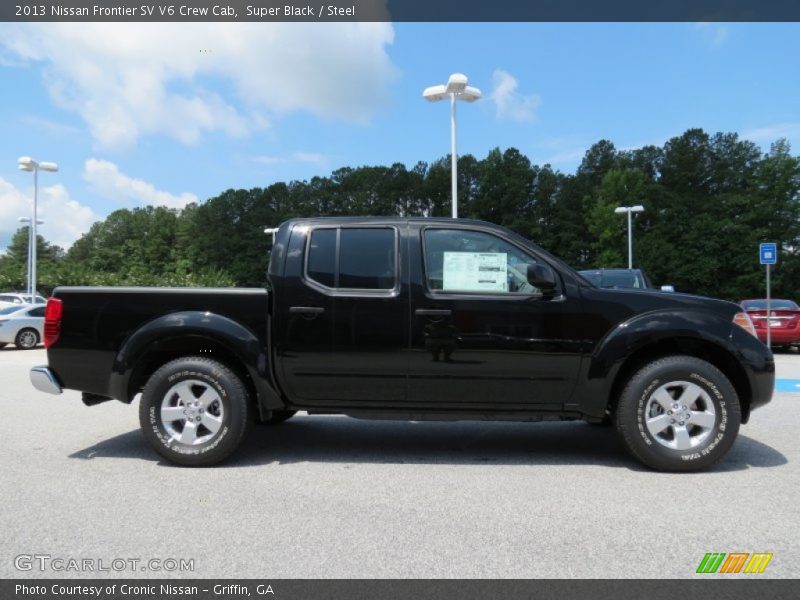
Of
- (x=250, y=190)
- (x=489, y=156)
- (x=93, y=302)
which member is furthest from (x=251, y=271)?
(x=93, y=302)

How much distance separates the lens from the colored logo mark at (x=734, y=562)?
9.57 feet

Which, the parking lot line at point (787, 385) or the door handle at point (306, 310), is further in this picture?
the parking lot line at point (787, 385)

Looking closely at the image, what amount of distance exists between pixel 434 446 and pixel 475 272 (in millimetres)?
1702

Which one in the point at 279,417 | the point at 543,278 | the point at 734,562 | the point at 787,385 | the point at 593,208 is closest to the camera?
the point at 734,562

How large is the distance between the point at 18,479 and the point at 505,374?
Answer: 12.0ft

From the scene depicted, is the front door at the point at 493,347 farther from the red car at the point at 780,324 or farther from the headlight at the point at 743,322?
the red car at the point at 780,324

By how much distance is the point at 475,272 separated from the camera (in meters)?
4.70

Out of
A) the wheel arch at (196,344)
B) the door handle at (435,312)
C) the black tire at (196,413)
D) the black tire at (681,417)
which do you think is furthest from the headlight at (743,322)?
the black tire at (196,413)

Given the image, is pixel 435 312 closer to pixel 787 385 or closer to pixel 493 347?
pixel 493 347

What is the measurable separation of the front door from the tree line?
127ft

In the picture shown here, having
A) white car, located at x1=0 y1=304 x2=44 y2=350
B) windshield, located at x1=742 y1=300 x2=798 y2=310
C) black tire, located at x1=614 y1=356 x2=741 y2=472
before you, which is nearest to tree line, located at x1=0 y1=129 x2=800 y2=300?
white car, located at x1=0 y1=304 x2=44 y2=350

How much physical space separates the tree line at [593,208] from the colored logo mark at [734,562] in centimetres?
4072

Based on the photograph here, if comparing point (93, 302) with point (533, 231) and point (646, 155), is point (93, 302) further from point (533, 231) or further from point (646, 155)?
point (646, 155)
